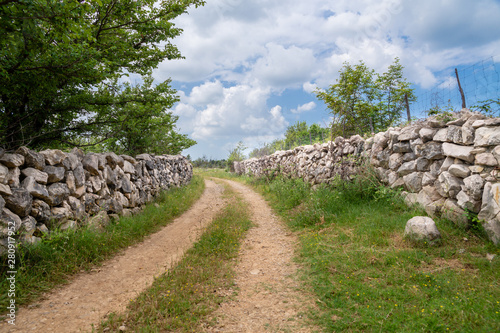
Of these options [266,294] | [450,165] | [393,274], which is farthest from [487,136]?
[266,294]

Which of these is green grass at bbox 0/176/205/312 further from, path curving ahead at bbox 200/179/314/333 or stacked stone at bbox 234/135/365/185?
stacked stone at bbox 234/135/365/185

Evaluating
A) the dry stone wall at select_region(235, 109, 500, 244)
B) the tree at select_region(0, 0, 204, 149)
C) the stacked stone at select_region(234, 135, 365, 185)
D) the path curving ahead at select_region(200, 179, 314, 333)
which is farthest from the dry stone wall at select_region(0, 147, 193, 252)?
the dry stone wall at select_region(235, 109, 500, 244)

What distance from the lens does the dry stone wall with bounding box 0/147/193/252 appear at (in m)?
3.93

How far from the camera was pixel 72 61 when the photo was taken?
4.92m

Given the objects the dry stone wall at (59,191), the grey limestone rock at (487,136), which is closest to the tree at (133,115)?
the dry stone wall at (59,191)

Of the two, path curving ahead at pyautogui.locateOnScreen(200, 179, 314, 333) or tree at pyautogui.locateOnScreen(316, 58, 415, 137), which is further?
tree at pyautogui.locateOnScreen(316, 58, 415, 137)

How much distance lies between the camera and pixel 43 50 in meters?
4.57

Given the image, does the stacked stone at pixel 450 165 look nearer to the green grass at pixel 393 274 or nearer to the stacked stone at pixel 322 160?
the green grass at pixel 393 274

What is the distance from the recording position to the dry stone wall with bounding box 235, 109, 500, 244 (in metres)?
4.05

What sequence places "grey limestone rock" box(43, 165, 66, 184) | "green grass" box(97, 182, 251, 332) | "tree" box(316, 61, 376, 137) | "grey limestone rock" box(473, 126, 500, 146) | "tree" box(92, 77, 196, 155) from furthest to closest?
"tree" box(316, 61, 376, 137) < "tree" box(92, 77, 196, 155) < "grey limestone rock" box(43, 165, 66, 184) < "grey limestone rock" box(473, 126, 500, 146) < "green grass" box(97, 182, 251, 332)

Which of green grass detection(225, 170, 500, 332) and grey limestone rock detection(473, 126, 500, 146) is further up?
grey limestone rock detection(473, 126, 500, 146)

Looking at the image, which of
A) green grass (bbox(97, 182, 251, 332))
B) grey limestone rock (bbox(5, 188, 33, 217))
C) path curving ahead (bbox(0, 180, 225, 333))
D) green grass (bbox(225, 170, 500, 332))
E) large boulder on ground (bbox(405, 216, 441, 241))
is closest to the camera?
green grass (bbox(225, 170, 500, 332))

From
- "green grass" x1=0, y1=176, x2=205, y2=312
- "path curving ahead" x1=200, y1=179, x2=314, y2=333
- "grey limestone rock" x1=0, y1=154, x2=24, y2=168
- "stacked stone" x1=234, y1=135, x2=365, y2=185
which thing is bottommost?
"path curving ahead" x1=200, y1=179, x2=314, y2=333

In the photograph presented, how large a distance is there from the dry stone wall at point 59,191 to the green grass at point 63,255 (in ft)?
0.80
